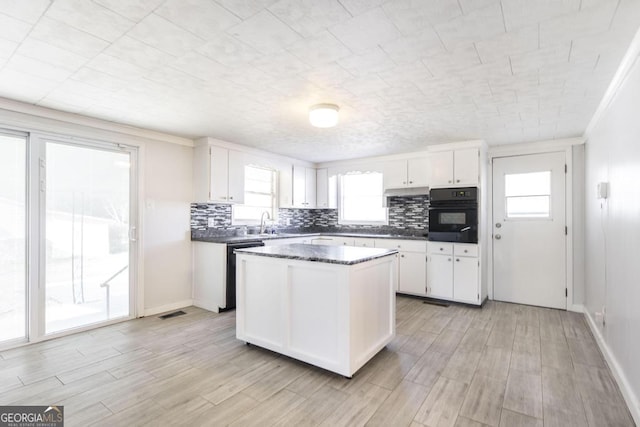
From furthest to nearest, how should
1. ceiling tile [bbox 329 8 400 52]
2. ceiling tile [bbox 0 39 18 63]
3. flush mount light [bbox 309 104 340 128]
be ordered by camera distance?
1. flush mount light [bbox 309 104 340 128]
2. ceiling tile [bbox 0 39 18 63]
3. ceiling tile [bbox 329 8 400 52]

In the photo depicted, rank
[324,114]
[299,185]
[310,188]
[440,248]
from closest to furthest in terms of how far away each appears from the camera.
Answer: [324,114] < [440,248] < [299,185] < [310,188]

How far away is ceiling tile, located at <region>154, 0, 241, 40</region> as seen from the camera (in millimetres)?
1512

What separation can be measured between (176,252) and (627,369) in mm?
4433

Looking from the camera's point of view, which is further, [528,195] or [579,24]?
[528,195]

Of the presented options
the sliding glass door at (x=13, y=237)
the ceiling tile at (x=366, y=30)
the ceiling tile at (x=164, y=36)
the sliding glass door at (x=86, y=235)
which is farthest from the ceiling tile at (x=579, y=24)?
the sliding glass door at (x=13, y=237)

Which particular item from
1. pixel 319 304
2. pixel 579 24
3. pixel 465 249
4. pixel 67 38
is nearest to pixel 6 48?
pixel 67 38

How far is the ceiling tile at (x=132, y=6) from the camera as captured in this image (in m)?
1.49

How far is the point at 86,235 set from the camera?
11.1 ft

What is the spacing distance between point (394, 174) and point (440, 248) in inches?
55.2

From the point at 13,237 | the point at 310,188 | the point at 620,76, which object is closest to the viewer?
the point at 620,76

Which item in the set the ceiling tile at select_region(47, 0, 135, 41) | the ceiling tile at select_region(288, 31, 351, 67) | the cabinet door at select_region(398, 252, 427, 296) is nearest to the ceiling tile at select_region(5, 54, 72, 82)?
the ceiling tile at select_region(47, 0, 135, 41)

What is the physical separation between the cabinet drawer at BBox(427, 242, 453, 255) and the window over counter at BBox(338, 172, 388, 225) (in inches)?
44.7

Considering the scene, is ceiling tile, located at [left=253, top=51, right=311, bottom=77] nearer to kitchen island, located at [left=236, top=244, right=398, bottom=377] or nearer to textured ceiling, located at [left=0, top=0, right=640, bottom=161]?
textured ceiling, located at [left=0, top=0, right=640, bottom=161]

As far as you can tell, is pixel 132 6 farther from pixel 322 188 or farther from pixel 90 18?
pixel 322 188
